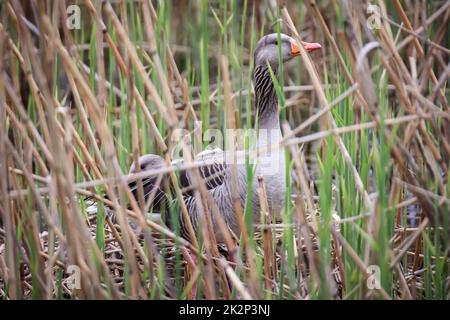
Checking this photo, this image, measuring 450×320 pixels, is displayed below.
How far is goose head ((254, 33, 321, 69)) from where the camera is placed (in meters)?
2.85

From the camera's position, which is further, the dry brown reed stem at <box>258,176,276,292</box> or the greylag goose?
the greylag goose

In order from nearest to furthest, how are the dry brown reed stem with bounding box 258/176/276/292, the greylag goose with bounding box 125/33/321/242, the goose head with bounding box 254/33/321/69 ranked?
the dry brown reed stem with bounding box 258/176/276/292 < the greylag goose with bounding box 125/33/321/242 < the goose head with bounding box 254/33/321/69

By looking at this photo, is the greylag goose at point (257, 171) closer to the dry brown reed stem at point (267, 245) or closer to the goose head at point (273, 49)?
the goose head at point (273, 49)

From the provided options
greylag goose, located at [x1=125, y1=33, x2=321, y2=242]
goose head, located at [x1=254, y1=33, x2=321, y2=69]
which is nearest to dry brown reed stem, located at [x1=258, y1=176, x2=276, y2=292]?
greylag goose, located at [x1=125, y1=33, x2=321, y2=242]

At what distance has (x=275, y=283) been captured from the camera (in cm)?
237

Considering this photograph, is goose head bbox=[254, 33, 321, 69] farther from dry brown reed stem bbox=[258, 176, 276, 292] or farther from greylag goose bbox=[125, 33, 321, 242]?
dry brown reed stem bbox=[258, 176, 276, 292]

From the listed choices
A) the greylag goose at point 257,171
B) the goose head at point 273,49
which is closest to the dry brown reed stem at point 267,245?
the greylag goose at point 257,171

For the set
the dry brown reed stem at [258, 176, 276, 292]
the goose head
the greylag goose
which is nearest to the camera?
the dry brown reed stem at [258, 176, 276, 292]

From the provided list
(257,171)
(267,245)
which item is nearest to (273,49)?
(257,171)

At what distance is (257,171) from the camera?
2.56 meters

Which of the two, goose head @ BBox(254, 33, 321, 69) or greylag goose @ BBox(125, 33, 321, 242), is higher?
goose head @ BBox(254, 33, 321, 69)

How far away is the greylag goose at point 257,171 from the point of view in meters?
2.75
